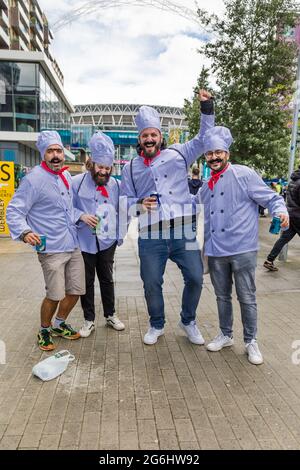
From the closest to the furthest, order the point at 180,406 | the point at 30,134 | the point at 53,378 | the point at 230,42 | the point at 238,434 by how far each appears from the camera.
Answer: the point at 238,434 → the point at 180,406 → the point at 53,378 → the point at 230,42 → the point at 30,134

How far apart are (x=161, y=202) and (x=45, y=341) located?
171 centimetres

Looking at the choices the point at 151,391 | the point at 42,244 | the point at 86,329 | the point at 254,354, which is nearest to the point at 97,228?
the point at 42,244

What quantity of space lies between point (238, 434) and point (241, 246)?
4.85ft

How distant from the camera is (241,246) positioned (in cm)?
337

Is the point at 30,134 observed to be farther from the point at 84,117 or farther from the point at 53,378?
the point at 84,117

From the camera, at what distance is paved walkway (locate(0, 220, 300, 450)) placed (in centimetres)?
247

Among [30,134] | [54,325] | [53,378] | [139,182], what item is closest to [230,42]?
[139,182]

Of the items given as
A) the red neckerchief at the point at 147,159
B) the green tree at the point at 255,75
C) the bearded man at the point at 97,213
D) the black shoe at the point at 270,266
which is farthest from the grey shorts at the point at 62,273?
the green tree at the point at 255,75

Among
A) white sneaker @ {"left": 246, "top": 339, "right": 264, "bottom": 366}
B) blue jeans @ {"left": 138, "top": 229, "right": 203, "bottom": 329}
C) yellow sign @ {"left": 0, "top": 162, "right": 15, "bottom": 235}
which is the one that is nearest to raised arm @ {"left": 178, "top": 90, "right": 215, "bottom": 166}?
blue jeans @ {"left": 138, "top": 229, "right": 203, "bottom": 329}

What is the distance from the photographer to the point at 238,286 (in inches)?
136

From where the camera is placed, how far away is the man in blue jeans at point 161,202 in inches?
139

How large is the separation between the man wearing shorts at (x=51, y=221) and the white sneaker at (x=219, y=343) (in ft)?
4.45

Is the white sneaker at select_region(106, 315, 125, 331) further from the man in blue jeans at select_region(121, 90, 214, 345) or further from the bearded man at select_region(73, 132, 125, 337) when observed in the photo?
the man in blue jeans at select_region(121, 90, 214, 345)

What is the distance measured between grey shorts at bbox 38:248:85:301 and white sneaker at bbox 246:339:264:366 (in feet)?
5.41
